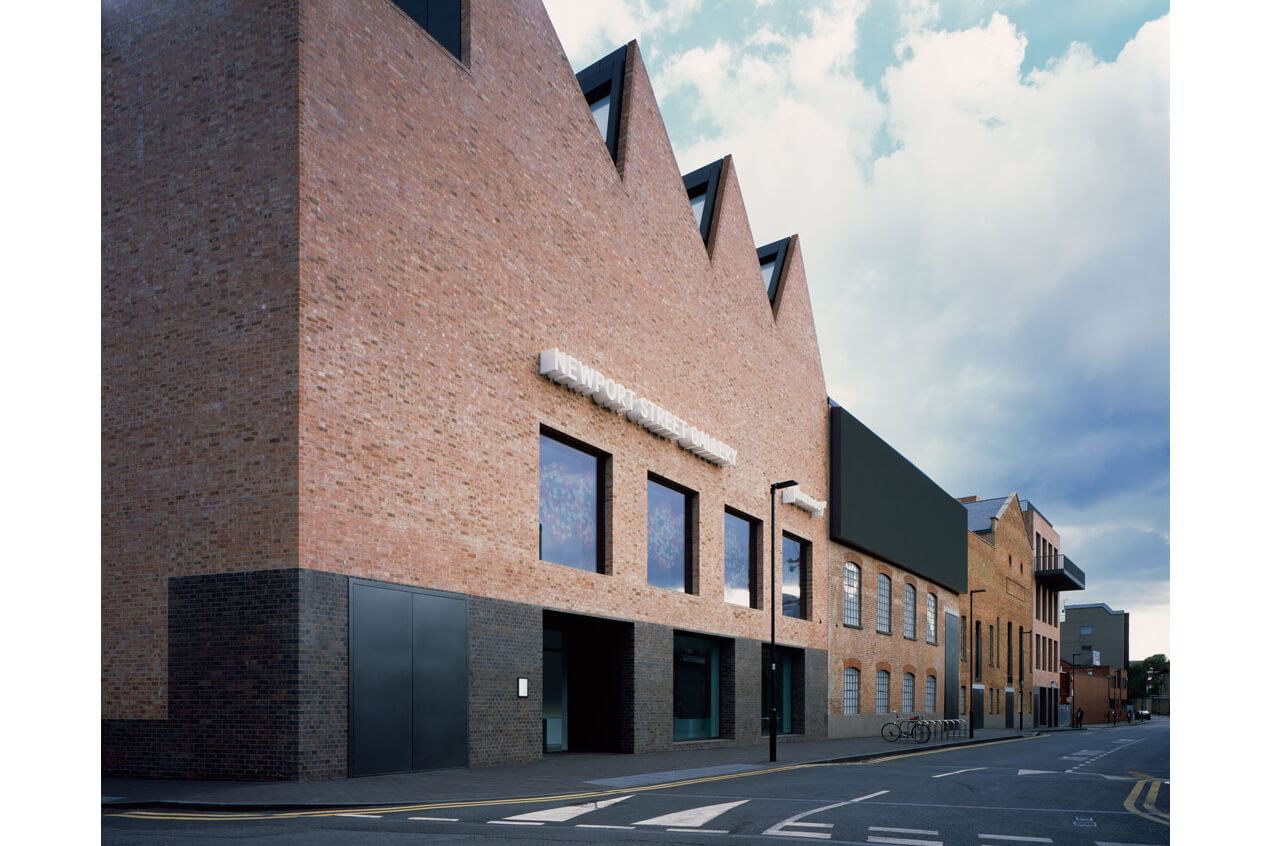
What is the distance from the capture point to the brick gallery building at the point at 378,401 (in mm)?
15023

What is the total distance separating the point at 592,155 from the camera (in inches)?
948

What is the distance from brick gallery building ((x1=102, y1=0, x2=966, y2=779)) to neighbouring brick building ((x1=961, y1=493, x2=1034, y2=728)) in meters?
36.5

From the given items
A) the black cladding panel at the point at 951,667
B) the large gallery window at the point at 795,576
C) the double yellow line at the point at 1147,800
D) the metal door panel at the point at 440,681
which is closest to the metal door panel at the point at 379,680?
the metal door panel at the point at 440,681

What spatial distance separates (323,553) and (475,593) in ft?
13.1

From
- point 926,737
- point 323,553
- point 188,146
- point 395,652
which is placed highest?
point 188,146

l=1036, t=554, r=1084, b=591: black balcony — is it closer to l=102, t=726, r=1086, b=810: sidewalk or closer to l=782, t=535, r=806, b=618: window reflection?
l=782, t=535, r=806, b=618: window reflection

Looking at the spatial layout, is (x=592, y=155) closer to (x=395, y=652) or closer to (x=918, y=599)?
(x=395, y=652)

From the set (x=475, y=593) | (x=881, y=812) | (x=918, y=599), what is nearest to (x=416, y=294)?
(x=475, y=593)

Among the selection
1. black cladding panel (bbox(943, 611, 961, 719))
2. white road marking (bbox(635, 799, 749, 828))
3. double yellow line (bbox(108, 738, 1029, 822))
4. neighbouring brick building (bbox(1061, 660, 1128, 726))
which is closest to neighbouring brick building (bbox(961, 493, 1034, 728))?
black cladding panel (bbox(943, 611, 961, 719))

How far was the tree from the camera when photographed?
148 metres

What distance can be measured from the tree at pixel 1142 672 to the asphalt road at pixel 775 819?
464 feet

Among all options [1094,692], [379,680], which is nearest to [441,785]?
[379,680]

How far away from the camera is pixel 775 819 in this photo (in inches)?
451

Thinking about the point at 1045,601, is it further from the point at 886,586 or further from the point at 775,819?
the point at 775,819
